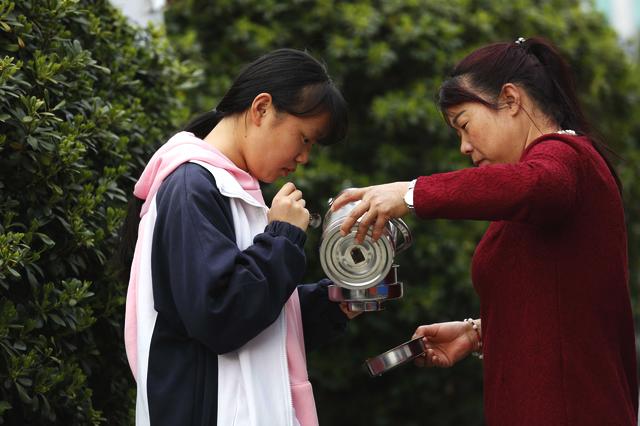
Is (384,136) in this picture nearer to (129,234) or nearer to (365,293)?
(129,234)

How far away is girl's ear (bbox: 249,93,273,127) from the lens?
2.73 meters

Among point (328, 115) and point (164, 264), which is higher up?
point (328, 115)

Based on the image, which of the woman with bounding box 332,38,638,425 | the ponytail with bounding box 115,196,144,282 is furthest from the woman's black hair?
the ponytail with bounding box 115,196,144,282

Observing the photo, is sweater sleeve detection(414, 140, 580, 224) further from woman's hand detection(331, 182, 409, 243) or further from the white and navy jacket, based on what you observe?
the white and navy jacket

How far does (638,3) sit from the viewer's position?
1623 cm

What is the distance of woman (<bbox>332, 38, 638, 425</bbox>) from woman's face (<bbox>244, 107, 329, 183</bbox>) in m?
0.24

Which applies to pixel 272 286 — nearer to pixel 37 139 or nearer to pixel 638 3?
pixel 37 139

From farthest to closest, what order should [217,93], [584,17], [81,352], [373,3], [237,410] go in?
[584,17], [373,3], [217,93], [81,352], [237,410]

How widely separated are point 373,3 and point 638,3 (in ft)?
37.2

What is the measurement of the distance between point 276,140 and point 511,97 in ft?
2.25

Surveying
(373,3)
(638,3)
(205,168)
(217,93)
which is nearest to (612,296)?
(205,168)

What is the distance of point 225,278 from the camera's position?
2375 millimetres

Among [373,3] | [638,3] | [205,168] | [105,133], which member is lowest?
[205,168]

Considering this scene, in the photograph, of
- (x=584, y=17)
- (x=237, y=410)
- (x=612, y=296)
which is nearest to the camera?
(x=237, y=410)
